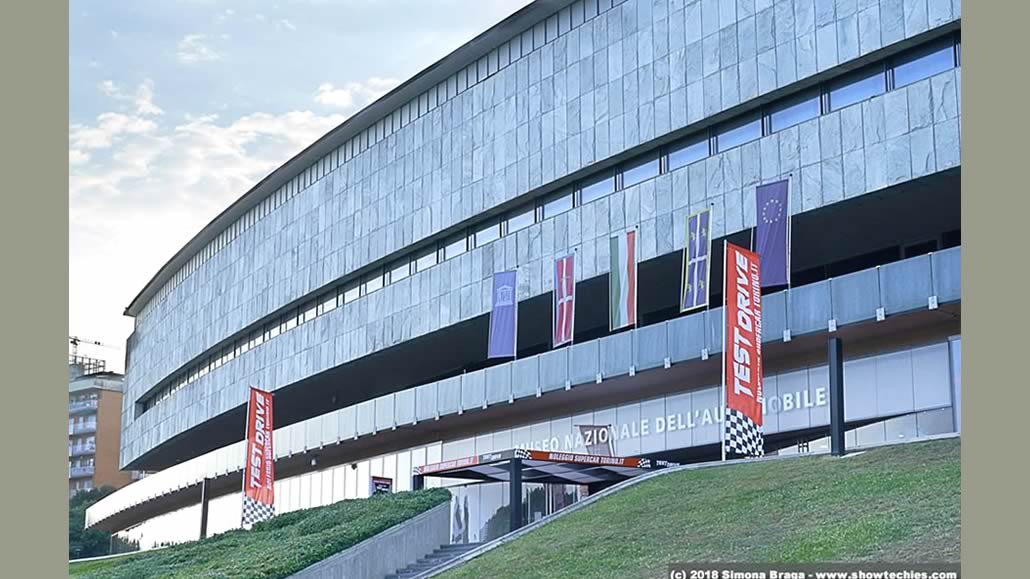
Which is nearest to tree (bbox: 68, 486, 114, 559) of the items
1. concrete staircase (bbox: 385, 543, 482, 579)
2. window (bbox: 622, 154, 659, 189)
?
window (bbox: 622, 154, 659, 189)

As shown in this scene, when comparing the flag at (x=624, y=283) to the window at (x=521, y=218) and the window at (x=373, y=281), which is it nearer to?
the window at (x=521, y=218)

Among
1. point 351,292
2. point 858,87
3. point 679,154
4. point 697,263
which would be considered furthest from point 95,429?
point 858,87

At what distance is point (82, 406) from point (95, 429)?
141 inches

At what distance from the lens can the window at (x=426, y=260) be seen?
56.7 m

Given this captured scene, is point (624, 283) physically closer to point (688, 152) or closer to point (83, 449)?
point (688, 152)

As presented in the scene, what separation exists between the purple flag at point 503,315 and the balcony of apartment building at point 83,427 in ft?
255

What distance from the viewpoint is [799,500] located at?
83.0 feet

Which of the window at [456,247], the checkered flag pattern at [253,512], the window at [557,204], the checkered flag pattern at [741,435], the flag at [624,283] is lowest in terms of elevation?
the checkered flag pattern at [253,512]

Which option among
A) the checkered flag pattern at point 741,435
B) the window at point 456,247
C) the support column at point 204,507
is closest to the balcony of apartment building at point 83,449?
the support column at point 204,507

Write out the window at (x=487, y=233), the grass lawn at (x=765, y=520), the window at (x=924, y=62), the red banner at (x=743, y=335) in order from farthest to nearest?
the window at (x=487, y=233)
the window at (x=924, y=62)
the red banner at (x=743, y=335)
the grass lawn at (x=765, y=520)

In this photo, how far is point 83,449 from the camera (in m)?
120

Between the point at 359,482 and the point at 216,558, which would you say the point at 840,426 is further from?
the point at 359,482

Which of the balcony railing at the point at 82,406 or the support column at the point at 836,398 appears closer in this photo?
the support column at the point at 836,398

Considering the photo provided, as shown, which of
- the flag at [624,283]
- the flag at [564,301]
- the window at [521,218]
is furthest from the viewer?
the window at [521,218]
